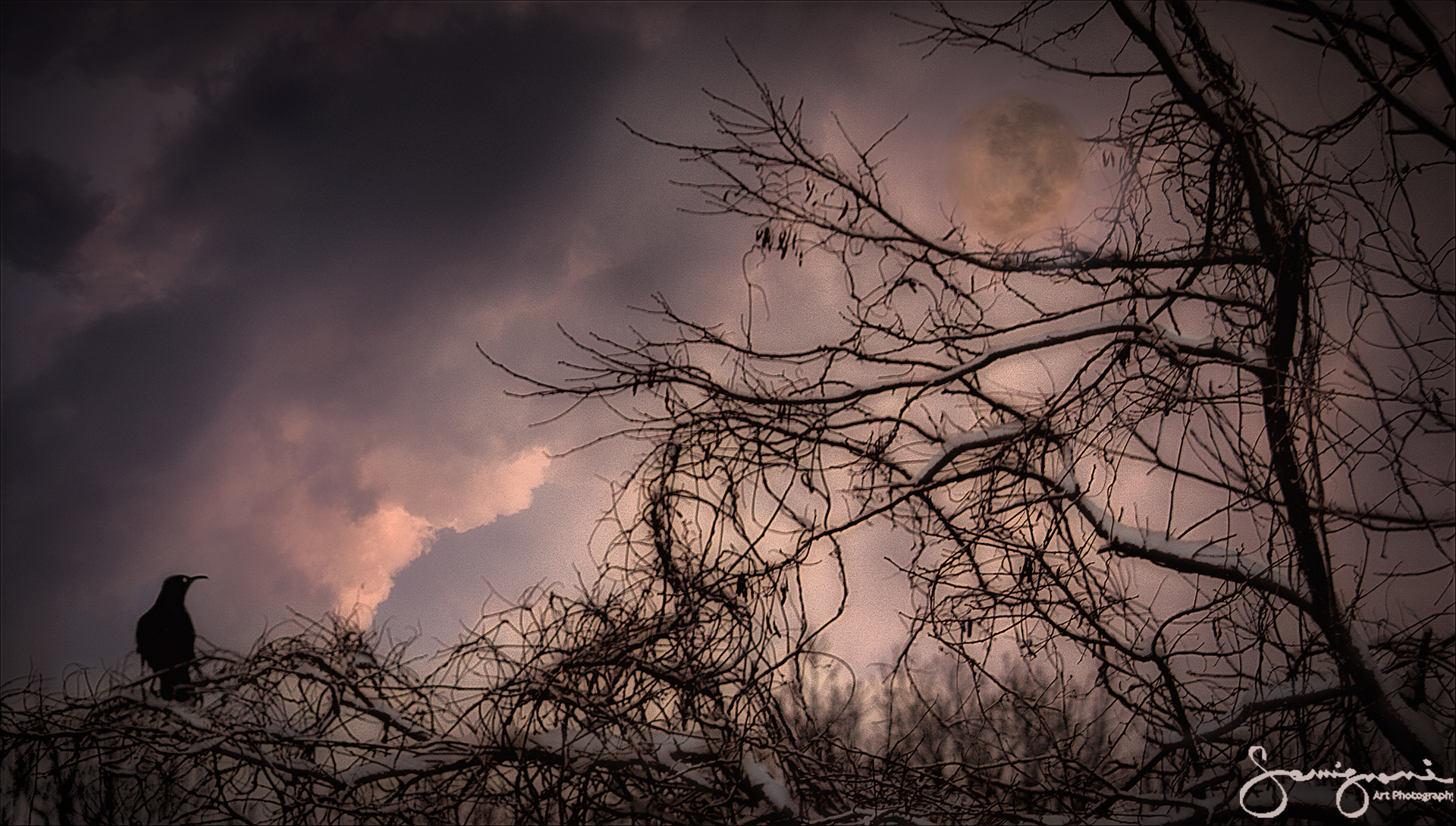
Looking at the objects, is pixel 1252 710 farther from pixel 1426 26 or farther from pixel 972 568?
pixel 1426 26

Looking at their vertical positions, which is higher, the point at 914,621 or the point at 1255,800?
the point at 914,621

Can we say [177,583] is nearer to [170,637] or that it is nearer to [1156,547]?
[170,637]

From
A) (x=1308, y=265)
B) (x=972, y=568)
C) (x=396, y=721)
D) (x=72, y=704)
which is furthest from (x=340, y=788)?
(x=1308, y=265)

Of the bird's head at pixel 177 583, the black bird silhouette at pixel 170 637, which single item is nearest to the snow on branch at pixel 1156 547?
the black bird silhouette at pixel 170 637

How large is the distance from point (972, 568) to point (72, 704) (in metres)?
4.08

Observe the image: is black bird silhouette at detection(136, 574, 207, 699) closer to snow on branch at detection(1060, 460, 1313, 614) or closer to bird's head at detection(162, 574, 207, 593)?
bird's head at detection(162, 574, 207, 593)

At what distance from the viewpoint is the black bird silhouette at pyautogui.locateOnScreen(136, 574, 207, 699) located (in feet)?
12.5

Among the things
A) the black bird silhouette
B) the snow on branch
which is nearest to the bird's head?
the black bird silhouette

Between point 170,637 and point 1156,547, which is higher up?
point 170,637

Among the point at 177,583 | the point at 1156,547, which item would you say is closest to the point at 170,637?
the point at 177,583

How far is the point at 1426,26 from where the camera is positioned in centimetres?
252

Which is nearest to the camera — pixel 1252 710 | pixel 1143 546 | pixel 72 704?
pixel 1252 710

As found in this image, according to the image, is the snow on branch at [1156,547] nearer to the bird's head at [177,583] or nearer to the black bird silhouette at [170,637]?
the black bird silhouette at [170,637]

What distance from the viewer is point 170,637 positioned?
448 centimetres
